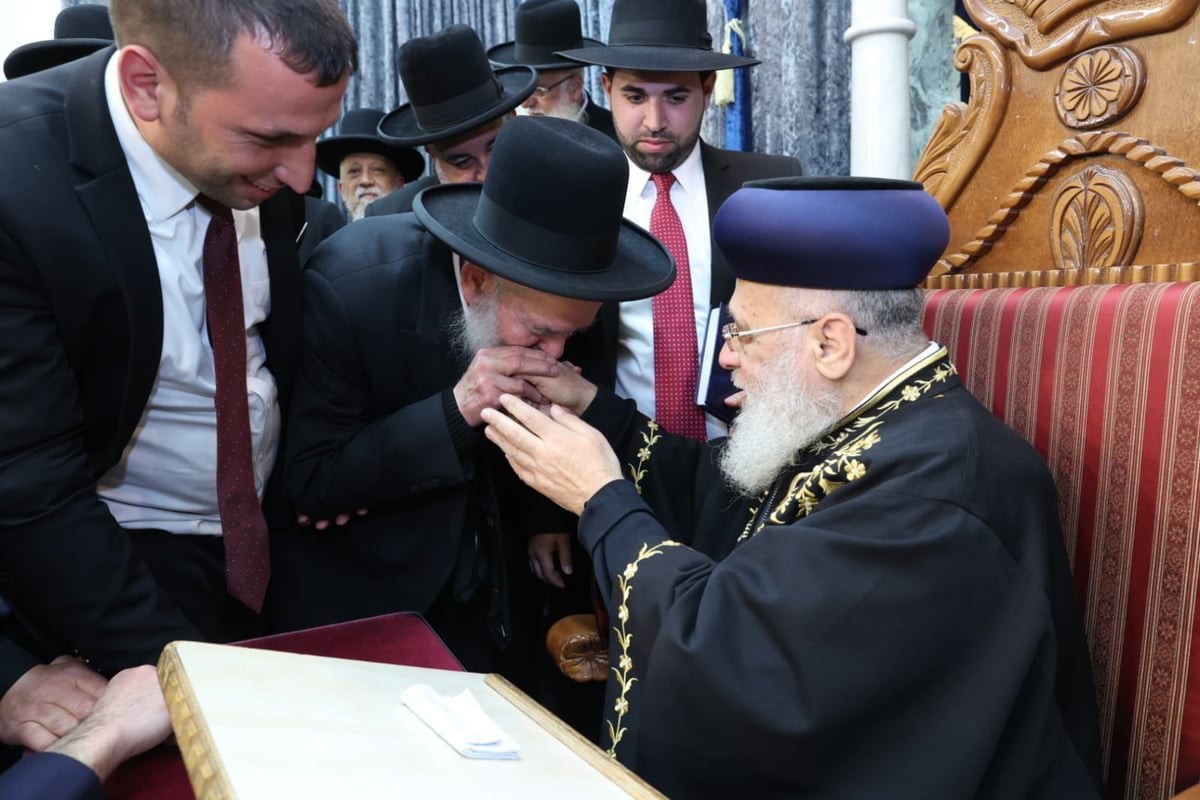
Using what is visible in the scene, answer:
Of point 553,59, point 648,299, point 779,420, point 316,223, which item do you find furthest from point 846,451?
point 553,59

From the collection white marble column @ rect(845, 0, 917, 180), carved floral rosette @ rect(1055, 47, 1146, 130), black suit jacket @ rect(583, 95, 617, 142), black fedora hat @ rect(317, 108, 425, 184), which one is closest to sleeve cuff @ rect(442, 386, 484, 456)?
carved floral rosette @ rect(1055, 47, 1146, 130)

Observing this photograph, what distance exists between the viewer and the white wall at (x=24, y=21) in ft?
23.5

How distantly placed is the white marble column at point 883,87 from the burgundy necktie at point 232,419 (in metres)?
2.24

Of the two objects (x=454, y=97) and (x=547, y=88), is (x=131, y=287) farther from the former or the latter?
(x=547, y=88)

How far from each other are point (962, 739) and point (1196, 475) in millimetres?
586

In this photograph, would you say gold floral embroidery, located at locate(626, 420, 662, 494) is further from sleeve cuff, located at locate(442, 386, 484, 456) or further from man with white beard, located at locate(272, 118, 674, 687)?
sleeve cuff, located at locate(442, 386, 484, 456)

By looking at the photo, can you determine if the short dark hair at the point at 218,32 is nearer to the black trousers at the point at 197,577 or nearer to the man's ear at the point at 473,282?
the man's ear at the point at 473,282

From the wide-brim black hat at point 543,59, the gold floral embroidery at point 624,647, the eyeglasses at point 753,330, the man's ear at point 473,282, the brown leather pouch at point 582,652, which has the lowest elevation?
the brown leather pouch at point 582,652

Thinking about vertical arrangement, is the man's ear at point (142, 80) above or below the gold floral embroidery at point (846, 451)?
above

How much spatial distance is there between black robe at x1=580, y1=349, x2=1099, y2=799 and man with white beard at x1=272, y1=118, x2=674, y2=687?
60cm

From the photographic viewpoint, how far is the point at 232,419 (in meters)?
2.03

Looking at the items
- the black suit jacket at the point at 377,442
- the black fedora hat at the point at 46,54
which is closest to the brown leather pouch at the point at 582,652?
the black suit jacket at the point at 377,442

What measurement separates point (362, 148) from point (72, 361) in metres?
3.81

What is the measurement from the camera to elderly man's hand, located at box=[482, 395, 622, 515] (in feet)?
6.43
